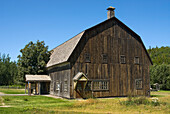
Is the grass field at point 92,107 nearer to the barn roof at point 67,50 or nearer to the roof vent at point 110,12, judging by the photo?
the barn roof at point 67,50

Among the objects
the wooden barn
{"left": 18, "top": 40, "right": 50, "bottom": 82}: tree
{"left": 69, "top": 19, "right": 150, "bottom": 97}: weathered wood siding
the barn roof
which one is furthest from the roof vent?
{"left": 18, "top": 40, "right": 50, "bottom": 82}: tree

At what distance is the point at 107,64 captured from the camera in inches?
1032

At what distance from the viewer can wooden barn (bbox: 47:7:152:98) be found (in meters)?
24.2

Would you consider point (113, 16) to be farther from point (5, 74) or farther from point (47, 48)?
point (5, 74)

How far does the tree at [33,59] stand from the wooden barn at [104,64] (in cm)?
443

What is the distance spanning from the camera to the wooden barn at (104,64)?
953 inches

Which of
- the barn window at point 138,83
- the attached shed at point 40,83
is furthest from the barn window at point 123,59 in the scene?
the attached shed at point 40,83

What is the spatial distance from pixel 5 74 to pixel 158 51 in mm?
84921

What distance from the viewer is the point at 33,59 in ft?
111

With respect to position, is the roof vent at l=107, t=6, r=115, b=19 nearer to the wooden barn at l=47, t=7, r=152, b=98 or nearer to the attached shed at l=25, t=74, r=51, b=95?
the wooden barn at l=47, t=7, r=152, b=98

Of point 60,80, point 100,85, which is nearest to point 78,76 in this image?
point 100,85

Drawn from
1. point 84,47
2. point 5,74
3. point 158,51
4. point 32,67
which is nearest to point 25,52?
point 32,67

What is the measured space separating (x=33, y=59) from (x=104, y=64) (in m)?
13.8

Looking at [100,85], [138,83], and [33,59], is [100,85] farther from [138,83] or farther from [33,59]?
[33,59]
